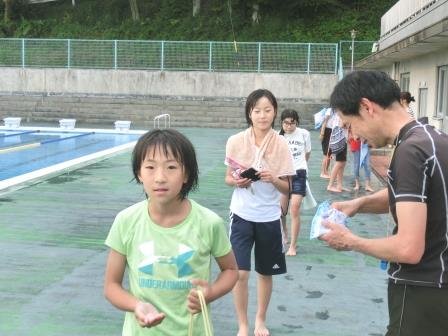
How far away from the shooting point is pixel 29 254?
604 centimetres

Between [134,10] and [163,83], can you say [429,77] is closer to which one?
[163,83]

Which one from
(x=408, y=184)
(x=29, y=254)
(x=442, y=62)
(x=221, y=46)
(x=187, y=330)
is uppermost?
(x=221, y=46)

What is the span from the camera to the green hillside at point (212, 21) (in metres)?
33.2

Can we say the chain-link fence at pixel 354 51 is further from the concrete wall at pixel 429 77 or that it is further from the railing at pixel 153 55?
the concrete wall at pixel 429 77

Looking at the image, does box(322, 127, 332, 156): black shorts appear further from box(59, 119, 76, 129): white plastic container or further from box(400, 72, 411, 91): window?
box(59, 119, 76, 129): white plastic container

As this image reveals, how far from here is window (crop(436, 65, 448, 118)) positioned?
1303cm

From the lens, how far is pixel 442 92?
13.5 meters

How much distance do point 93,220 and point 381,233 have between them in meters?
3.42

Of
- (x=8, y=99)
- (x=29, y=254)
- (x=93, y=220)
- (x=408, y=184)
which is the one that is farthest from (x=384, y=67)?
(x=408, y=184)

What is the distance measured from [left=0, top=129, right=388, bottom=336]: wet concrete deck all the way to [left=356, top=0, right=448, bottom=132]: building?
159 inches

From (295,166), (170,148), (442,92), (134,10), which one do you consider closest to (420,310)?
(170,148)

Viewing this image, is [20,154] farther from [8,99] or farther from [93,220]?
[8,99]

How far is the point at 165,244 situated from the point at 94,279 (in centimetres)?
315

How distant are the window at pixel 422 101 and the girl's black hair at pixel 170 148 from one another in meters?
13.4
